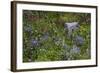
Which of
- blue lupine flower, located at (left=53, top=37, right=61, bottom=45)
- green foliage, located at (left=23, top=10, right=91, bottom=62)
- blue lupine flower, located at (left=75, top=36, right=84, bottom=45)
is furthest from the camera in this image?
blue lupine flower, located at (left=75, top=36, right=84, bottom=45)

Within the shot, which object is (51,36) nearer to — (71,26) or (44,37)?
(44,37)

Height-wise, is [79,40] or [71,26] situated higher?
[71,26]

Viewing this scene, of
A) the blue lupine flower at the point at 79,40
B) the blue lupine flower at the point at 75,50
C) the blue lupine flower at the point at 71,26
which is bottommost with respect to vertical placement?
the blue lupine flower at the point at 75,50

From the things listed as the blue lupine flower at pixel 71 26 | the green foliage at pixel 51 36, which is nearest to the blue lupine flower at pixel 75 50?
the green foliage at pixel 51 36

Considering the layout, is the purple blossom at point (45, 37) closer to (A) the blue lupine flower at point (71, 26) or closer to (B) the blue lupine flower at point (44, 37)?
(B) the blue lupine flower at point (44, 37)

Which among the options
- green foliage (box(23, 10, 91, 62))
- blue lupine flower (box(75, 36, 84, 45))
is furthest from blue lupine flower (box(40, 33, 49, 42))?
blue lupine flower (box(75, 36, 84, 45))

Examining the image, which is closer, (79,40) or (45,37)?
(45,37)

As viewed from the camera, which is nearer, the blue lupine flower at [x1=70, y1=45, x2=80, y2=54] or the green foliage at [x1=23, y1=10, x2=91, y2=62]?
the green foliage at [x1=23, y1=10, x2=91, y2=62]

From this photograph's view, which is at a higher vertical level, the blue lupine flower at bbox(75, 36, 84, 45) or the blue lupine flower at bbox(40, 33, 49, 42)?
the blue lupine flower at bbox(40, 33, 49, 42)

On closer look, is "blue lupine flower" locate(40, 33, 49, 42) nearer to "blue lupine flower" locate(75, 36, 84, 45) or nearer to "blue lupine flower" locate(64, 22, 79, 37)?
"blue lupine flower" locate(64, 22, 79, 37)

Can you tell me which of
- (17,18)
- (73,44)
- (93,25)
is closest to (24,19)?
(17,18)

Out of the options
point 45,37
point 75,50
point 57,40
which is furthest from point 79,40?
point 45,37

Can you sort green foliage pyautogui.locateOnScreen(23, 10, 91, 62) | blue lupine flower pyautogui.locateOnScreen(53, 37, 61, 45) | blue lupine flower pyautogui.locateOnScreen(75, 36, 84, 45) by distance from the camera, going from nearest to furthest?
green foliage pyautogui.locateOnScreen(23, 10, 91, 62), blue lupine flower pyautogui.locateOnScreen(53, 37, 61, 45), blue lupine flower pyautogui.locateOnScreen(75, 36, 84, 45)
